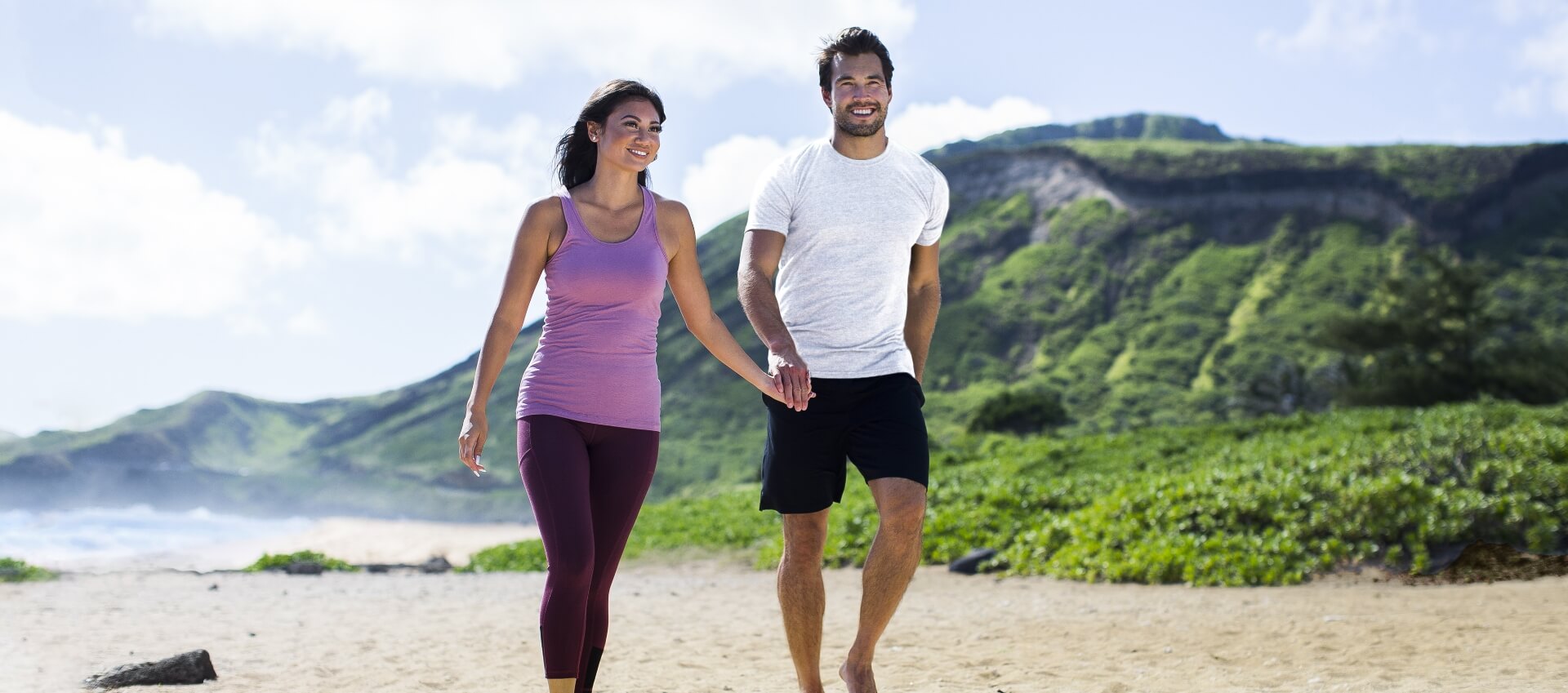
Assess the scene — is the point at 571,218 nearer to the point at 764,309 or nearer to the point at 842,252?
the point at 764,309

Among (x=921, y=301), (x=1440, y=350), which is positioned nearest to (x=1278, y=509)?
(x=921, y=301)

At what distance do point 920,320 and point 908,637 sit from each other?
3.40 m

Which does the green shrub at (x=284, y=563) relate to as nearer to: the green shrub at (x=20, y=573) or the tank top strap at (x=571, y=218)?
the green shrub at (x=20, y=573)

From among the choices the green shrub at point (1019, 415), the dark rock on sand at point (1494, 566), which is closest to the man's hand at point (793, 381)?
the dark rock on sand at point (1494, 566)

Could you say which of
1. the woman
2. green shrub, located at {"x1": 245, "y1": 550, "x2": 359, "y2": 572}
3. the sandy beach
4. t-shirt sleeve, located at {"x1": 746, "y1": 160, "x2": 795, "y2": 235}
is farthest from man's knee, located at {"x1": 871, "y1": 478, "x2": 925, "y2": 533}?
green shrub, located at {"x1": 245, "y1": 550, "x2": 359, "y2": 572}

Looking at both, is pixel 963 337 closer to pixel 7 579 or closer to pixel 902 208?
pixel 7 579

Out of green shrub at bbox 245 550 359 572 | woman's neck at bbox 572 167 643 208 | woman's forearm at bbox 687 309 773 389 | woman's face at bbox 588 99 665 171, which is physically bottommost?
green shrub at bbox 245 550 359 572

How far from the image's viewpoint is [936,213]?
4.53m

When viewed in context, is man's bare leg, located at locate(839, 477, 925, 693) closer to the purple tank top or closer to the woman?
the woman

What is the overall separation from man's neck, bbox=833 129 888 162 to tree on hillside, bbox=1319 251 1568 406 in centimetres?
3340

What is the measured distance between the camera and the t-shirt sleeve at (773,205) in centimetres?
421

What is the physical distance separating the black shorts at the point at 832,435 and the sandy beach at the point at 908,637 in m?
1.83

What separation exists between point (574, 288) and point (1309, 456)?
400 inches

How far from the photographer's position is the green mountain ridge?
70188 mm
